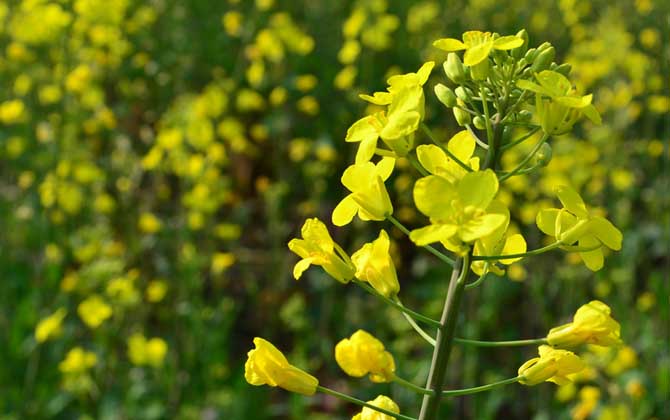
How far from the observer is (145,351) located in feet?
12.4

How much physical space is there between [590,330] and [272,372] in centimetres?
53

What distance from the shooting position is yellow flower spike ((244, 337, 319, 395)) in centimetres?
147

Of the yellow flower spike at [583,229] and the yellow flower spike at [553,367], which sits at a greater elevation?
the yellow flower spike at [583,229]

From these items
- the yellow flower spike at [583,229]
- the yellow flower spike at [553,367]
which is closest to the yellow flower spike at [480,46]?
the yellow flower spike at [583,229]

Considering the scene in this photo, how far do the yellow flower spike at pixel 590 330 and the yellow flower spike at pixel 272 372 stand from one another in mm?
417

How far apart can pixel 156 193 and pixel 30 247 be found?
864mm

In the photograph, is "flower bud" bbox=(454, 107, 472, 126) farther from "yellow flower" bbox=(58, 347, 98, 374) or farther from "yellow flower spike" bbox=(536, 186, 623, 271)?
"yellow flower" bbox=(58, 347, 98, 374)

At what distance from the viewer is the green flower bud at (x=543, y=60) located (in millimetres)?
1395

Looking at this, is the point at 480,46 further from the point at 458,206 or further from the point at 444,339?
the point at 444,339

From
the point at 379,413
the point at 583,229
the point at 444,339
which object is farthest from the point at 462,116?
the point at 379,413

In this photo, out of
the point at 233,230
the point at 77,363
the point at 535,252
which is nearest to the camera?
the point at 535,252

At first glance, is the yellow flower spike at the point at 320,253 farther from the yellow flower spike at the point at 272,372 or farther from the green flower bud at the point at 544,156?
the green flower bud at the point at 544,156

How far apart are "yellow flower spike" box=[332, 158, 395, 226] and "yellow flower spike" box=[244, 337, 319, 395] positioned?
0.83 feet

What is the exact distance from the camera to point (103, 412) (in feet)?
12.4
